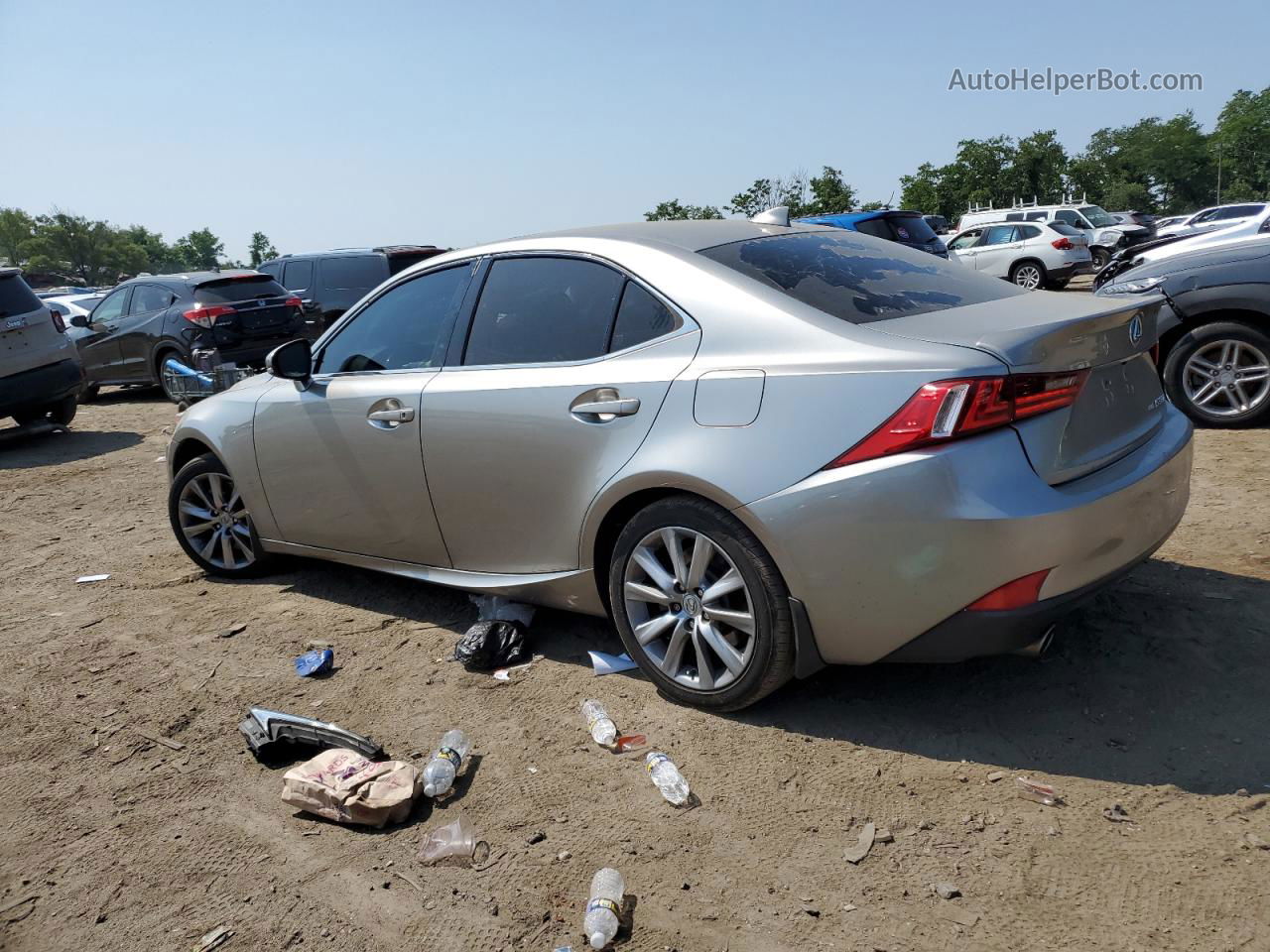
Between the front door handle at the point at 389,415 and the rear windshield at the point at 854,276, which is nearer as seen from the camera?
the rear windshield at the point at 854,276

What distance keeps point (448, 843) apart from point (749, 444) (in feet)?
4.73

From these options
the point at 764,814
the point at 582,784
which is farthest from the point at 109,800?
the point at 764,814

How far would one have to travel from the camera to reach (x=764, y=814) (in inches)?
114

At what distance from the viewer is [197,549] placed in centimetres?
548

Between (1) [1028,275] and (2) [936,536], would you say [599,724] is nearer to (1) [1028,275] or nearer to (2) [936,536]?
(2) [936,536]

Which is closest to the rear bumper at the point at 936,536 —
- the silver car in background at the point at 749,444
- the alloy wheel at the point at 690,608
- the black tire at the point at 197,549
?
the silver car in background at the point at 749,444

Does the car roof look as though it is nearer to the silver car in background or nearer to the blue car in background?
the silver car in background

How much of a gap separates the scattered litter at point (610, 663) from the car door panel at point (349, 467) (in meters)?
0.75

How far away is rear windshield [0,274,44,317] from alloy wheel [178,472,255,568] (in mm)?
6499

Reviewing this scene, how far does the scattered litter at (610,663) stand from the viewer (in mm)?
3871

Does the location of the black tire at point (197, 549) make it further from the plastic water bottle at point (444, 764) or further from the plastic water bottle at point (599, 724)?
the plastic water bottle at point (599, 724)

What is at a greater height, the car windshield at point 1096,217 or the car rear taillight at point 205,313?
the car windshield at point 1096,217

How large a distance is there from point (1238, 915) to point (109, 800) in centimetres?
321

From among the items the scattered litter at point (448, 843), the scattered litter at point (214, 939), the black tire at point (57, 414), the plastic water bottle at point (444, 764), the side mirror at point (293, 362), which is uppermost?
the side mirror at point (293, 362)
